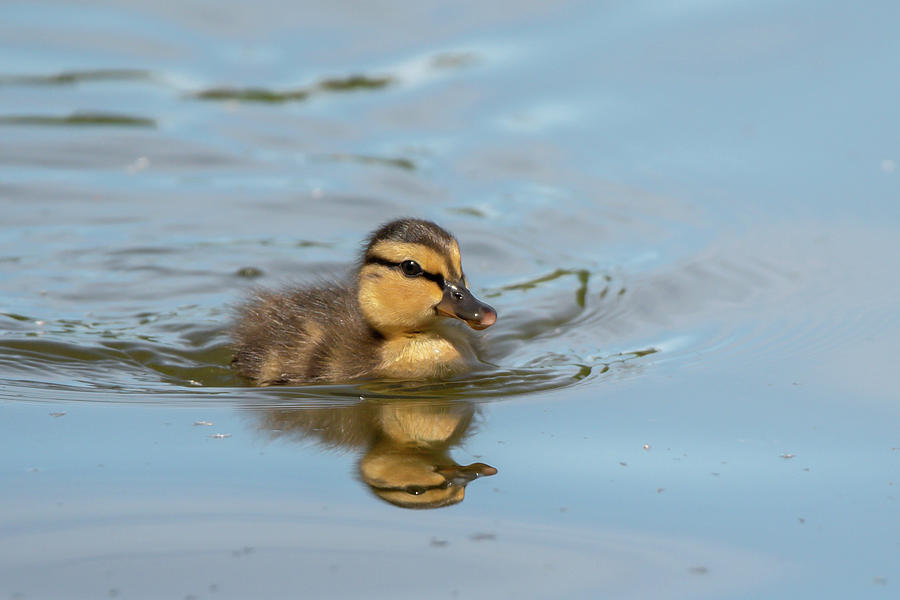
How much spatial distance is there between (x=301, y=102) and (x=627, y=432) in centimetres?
591

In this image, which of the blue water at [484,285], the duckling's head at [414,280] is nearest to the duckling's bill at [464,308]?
the duckling's head at [414,280]

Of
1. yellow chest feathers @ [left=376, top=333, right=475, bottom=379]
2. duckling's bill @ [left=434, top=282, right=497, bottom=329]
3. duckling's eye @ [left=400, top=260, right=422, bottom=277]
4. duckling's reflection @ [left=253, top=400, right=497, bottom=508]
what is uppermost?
duckling's eye @ [left=400, top=260, right=422, bottom=277]

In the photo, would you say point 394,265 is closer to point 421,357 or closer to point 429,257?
point 429,257

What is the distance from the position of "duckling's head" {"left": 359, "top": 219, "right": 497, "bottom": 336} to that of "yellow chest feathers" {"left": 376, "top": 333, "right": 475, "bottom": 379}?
8 centimetres

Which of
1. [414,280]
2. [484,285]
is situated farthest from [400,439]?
[484,285]

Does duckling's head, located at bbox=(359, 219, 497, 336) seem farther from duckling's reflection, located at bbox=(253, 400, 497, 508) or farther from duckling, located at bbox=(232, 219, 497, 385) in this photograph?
duckling's reflection, located at bbox=(253, 400, 497, 508)

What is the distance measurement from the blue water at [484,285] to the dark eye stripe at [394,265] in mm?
464

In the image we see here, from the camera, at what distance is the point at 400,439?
4941mm

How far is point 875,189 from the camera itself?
25.5ft

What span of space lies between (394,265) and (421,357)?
1.39 feet

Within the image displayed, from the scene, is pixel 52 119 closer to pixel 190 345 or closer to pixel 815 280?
pixel 190 345

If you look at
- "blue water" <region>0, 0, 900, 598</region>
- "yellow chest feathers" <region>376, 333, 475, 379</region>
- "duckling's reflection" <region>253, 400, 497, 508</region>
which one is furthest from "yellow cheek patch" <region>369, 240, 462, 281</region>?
"duckling's reflection" <region>253, 400, 497, 508</region>

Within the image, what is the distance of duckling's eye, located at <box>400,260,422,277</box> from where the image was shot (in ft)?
19.0

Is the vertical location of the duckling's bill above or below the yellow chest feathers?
above
